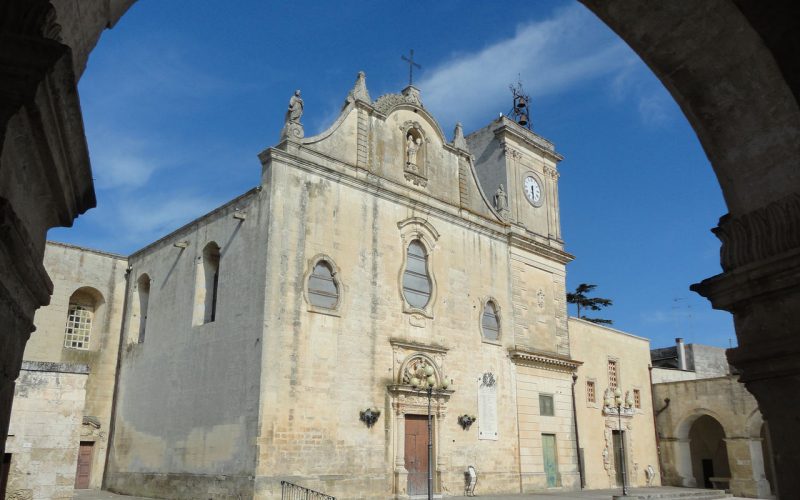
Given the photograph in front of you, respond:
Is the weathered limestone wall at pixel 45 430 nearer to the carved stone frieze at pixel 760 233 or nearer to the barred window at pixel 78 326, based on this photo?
the carved stone frieze at pixel 760 233

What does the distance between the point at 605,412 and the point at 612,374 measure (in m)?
2.20

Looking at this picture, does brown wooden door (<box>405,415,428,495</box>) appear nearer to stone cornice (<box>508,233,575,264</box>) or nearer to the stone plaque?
the stone plaque

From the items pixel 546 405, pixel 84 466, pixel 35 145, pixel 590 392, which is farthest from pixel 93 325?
pixel 35 145

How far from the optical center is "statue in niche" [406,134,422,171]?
23516 mm

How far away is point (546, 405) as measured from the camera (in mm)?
25875

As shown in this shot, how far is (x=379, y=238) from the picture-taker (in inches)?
846

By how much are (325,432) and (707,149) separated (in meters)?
15.5

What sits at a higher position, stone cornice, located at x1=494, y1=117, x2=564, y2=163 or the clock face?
stone cornice, located at x1=494, y1=117, x2=564, y2=163

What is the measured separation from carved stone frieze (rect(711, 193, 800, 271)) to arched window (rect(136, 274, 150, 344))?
23.4 meters

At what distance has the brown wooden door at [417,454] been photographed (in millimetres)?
20125

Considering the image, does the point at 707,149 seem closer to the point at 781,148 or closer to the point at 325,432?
the point at 781,148

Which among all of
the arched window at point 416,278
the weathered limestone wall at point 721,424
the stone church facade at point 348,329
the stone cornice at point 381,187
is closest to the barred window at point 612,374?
the weathered limestone wall at point 721,424

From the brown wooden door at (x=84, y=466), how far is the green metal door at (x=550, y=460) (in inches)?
637

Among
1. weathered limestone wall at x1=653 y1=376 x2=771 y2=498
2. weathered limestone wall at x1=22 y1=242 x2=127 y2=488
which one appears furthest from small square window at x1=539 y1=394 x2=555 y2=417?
weathered limestone wall at x1=22 y1=242 x2=127 y2=488
